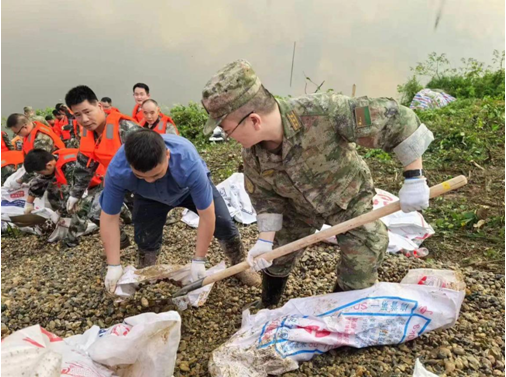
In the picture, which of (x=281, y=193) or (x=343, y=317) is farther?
(x=281, y=193)

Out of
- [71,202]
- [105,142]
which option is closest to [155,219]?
[105,142]

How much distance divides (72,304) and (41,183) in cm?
Answer: 248

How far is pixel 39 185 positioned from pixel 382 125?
428 cm

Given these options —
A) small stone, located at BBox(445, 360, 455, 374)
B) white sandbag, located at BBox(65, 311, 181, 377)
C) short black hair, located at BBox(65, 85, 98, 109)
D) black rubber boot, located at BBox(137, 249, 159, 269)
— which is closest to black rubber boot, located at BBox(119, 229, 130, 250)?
black rubber boot, located at BBox(137, 249, 159, 269)

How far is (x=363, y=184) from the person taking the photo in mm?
2150

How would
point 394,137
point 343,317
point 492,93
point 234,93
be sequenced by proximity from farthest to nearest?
1. point 492,93
2. point 343,317
3. point 394,137
4. point 234,93

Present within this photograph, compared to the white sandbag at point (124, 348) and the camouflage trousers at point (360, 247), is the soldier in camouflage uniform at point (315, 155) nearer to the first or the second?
the camouflage trousers at point (360, 247)

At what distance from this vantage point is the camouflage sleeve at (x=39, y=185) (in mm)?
4605

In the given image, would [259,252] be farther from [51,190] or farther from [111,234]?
[51,190]

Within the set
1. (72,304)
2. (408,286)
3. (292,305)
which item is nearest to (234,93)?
(292,305)

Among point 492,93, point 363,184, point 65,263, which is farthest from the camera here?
point 492,93

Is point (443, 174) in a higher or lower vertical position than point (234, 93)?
lower

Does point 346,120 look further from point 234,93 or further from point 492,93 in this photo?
point 492,93

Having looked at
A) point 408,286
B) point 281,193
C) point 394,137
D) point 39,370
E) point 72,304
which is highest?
point 394,137
